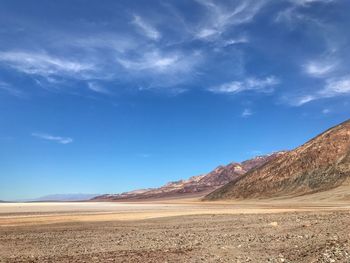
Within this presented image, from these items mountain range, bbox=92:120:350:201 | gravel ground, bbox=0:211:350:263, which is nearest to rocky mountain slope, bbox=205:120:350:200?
→ mountain range, bbox=92:120:350:201

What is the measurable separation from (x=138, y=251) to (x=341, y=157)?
109200mm

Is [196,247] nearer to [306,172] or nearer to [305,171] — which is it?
[306,172]

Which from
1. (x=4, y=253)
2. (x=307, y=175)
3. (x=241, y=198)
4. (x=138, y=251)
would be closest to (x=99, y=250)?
(x=138, y=251)

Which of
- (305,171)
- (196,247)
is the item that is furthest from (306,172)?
(196,247)

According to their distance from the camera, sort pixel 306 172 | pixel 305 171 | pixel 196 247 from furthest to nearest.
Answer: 1. pixel 305 171
2. pixel 306 172
3. pixel 196 247

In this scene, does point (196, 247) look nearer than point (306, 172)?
Yes

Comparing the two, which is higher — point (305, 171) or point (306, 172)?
point (305, 171)

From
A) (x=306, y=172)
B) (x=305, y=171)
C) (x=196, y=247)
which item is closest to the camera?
(x=196, y=247)

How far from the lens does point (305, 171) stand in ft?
397

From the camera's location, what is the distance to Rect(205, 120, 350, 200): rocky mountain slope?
112 metres

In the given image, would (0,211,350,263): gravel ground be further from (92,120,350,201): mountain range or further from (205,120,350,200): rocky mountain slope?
(205,120,350,200): rocky mountain slope

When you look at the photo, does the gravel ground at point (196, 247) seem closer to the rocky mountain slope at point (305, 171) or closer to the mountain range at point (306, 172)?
the mountain range at point (306, 172)

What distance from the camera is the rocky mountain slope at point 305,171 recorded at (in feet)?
367

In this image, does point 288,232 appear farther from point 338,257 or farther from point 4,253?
point 4,253
